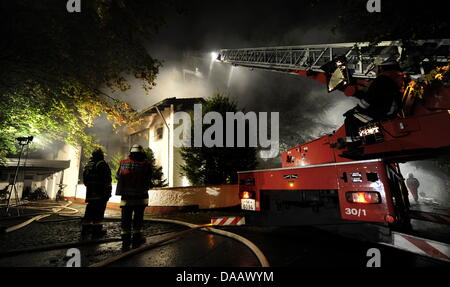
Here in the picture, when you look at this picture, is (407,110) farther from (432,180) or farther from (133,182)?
(432,180)

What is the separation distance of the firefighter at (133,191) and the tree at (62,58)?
9.74 ft

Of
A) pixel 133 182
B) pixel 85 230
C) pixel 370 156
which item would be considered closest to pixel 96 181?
pixel 85 230

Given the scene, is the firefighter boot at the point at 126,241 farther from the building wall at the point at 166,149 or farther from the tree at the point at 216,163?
the building wall at the point at 166,149

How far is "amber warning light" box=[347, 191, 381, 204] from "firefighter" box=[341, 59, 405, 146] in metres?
1.09

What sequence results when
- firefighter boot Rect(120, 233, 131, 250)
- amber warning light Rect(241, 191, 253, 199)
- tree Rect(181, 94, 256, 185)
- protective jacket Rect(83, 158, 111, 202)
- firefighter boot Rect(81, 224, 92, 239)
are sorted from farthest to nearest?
1. tree Rect(181, 94, 256, 185)
2. protective jacket Rect(83, 158, 111, 202)
3. firefighter boot Rect(81, 224, 92, 239)
4. amber warning light Rect(241, 191, 253, 199)
5. firefighter boot Rect(120, 233, 131, 250)

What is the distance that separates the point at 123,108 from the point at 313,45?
23.2 ft

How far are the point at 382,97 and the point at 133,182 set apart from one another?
466 centimetres

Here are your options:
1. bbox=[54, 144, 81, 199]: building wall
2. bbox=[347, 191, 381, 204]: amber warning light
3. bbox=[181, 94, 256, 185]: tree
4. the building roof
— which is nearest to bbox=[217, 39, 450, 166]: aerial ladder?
bbox=[347, 191, 381, 204]: amber warning light

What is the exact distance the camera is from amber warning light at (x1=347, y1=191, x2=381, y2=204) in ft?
7.68

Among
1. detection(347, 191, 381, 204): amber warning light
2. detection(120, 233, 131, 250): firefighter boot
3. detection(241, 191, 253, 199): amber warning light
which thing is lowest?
detection(120, 233, 131, 250): firefighter boot

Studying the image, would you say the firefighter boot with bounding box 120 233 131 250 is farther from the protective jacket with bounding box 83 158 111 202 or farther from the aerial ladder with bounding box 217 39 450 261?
the aerial ladder with bounding box 217 39 450 261

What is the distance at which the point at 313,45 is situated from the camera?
618 centimetres

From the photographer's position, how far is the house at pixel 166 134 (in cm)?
1201

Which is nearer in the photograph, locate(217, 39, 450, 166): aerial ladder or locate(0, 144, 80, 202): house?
locate(217, 39, 450, 166): aerial ladder
